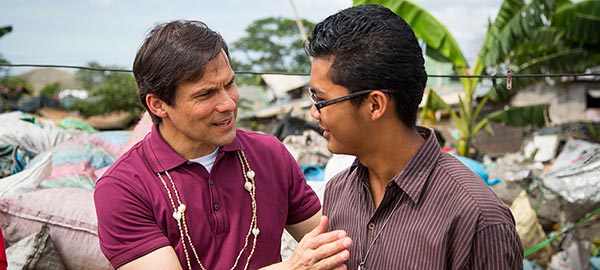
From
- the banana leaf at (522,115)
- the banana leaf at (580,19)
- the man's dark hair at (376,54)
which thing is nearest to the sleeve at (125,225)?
the man's dark hair at (376,54)

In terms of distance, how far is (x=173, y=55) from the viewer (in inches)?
64.2

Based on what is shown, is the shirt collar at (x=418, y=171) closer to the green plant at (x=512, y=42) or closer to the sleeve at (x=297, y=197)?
the sleeve at (x=297, y=197)

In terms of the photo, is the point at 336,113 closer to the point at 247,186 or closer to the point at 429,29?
the point at 247,186

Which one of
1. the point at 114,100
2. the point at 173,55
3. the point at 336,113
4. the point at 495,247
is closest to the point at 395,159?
the point at 336,113

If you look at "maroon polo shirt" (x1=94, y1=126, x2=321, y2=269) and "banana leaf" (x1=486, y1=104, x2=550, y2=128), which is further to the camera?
"banana leaf" (x1=486, y1=104, x2=550, y2=128)

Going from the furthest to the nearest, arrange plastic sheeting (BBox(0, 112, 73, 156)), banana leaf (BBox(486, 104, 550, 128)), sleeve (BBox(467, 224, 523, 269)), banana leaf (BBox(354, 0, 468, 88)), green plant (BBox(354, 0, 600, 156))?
banana leaf (BBox(486, 104, 550, 128)) < green plant (BBox(354, 0, 600, 156)) < banana leaf (BBox(354, 0, 468, 88)) < plastic sheeting (BBox(0, 112, 73, 156)) < sleeve (BBox(467, 224, 523, 269))

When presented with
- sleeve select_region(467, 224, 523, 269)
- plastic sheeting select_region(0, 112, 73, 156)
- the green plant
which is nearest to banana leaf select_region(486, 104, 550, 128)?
the green plant

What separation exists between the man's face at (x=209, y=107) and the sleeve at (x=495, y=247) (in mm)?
818

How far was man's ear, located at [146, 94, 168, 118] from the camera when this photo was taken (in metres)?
1.74

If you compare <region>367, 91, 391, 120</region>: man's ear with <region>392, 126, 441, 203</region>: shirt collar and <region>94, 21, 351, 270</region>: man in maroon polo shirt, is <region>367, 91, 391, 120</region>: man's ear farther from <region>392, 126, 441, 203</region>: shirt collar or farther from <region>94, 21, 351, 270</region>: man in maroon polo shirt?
<region>94, 21, 351, 270</region>: man in maroon polo shirt

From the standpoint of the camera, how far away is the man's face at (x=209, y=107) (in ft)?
5.47

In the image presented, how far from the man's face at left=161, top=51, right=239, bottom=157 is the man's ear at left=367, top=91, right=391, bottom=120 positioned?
523 millimetres

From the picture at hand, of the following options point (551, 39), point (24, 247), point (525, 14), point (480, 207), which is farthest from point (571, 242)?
point (551, 39)

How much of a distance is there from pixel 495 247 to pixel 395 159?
0.32 m
